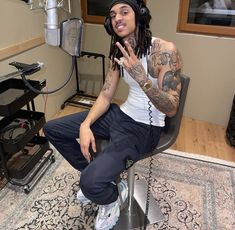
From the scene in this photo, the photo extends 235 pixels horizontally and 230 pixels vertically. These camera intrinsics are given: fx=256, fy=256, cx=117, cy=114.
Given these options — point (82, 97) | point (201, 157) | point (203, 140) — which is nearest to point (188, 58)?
point (203, 140)

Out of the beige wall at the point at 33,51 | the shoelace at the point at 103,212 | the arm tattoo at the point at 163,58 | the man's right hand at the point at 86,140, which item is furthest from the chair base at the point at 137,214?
the beige wall at the point at 33,51

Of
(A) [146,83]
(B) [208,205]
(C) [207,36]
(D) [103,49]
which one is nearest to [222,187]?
(B) [208,205]

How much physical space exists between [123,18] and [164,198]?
1094mm

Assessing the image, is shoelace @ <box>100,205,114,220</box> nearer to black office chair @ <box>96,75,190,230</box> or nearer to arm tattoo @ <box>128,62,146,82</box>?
black office chair @ <box>96,75,190,230</box>

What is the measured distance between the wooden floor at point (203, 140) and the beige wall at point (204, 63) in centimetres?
11

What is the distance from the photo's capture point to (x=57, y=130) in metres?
1.37

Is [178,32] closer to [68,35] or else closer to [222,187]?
[222,187]

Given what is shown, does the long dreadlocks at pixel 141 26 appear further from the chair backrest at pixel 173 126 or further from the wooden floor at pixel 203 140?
the wooden floor at pixel 203 140

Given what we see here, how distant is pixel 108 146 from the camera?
1.20m

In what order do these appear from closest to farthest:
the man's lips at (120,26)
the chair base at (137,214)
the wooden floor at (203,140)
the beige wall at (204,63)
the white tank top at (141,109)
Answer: the man's lips at (120,26), the white tank top at (141,109), the chair base at (137,214), the wooden floor at (203,140), the beige wall at (204,63)

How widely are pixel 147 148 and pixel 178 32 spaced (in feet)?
4.68

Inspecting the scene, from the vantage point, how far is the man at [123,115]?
1.10 m

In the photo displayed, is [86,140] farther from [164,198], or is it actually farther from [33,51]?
[33,51]

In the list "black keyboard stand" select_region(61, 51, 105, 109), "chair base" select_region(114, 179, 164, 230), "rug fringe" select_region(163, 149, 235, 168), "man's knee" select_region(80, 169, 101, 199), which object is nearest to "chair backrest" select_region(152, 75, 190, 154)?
"man's knee" select_region(80, 169, 101, 199)
